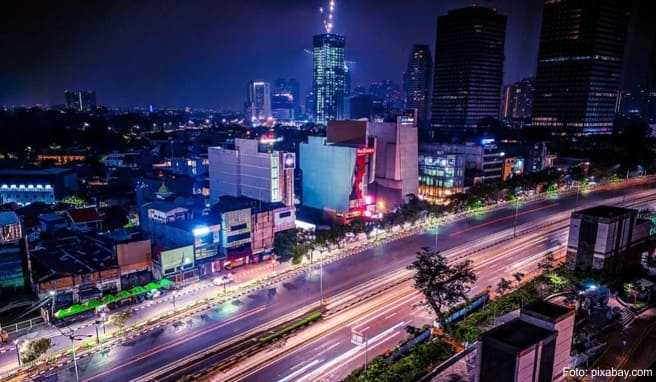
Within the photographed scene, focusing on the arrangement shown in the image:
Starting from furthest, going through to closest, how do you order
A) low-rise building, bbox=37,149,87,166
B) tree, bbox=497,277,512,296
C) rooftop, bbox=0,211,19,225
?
low-rise building, bbox=37,149,87,166
tree, bbox=497,277,512,296
rooftop, bbox=0,211,19,225

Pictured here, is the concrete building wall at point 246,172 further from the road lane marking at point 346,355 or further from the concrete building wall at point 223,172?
the road lane marking at point 346,355

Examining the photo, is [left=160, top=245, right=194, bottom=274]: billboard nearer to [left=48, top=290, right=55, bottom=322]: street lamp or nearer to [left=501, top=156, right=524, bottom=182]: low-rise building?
[left=48, top=290, right=55, bottom=322]: street lamp

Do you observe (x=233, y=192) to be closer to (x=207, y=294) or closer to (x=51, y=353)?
(x=207, y=294)

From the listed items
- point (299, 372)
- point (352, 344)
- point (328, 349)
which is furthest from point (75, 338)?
point (352, 344)

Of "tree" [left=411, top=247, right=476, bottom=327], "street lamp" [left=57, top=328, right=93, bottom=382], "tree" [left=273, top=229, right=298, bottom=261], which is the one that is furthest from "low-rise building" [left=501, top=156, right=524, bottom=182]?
"street lamp" [left=57, top=328, right=93, bottom=382]

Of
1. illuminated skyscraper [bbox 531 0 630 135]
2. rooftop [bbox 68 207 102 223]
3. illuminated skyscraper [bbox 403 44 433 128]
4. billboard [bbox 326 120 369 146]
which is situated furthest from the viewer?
illuminated skyscraper [bbox 403 44 433 128]
